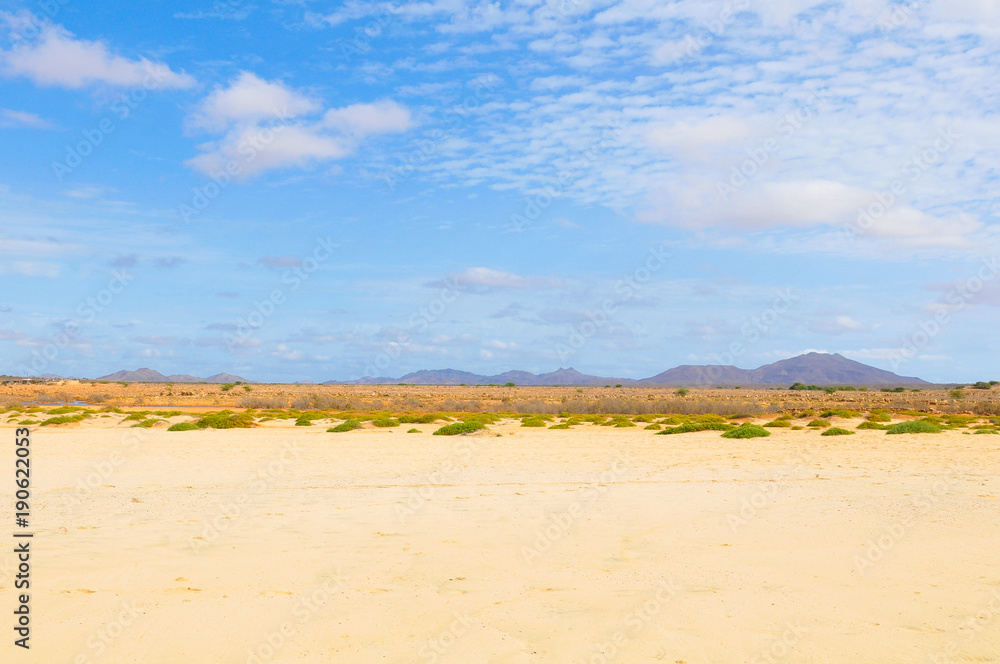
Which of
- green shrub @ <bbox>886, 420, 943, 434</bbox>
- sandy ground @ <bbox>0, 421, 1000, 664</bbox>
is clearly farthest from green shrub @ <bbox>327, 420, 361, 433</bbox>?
green shrub @ <bbox>886, 420, 943, 434</bbox>

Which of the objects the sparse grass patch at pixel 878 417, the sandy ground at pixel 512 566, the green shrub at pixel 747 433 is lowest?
the sandy ground at pixel 512 566

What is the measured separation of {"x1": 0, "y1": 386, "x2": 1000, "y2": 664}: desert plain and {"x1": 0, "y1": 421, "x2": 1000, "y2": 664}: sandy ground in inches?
1.3

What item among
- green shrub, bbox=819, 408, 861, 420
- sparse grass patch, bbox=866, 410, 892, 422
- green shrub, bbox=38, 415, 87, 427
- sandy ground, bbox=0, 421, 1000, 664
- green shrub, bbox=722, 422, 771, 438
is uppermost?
green shrub, bbox=38, 415, 87, 427

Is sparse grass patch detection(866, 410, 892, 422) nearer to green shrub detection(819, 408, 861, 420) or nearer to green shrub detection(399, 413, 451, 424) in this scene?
green shrub detection(819, 408, 861, 420)

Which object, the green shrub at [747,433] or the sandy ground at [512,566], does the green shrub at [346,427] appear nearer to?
the sandy ground at [512,566]

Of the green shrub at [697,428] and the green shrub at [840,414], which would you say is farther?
the green shrub at [840,414]

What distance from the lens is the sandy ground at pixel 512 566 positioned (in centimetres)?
568

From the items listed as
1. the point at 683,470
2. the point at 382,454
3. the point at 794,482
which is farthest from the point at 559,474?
the point at 382,454

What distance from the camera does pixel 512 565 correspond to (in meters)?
7.93

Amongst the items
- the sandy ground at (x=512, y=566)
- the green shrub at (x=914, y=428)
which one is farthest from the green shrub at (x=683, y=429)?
the sandy ground at (x=512, y=566)

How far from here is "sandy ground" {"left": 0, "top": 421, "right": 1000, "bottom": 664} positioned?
5676 millimetres

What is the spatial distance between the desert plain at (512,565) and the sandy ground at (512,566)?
0.03 metres

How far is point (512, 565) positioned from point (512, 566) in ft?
0.14

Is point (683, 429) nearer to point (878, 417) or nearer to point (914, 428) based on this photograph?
point (914, 428)
